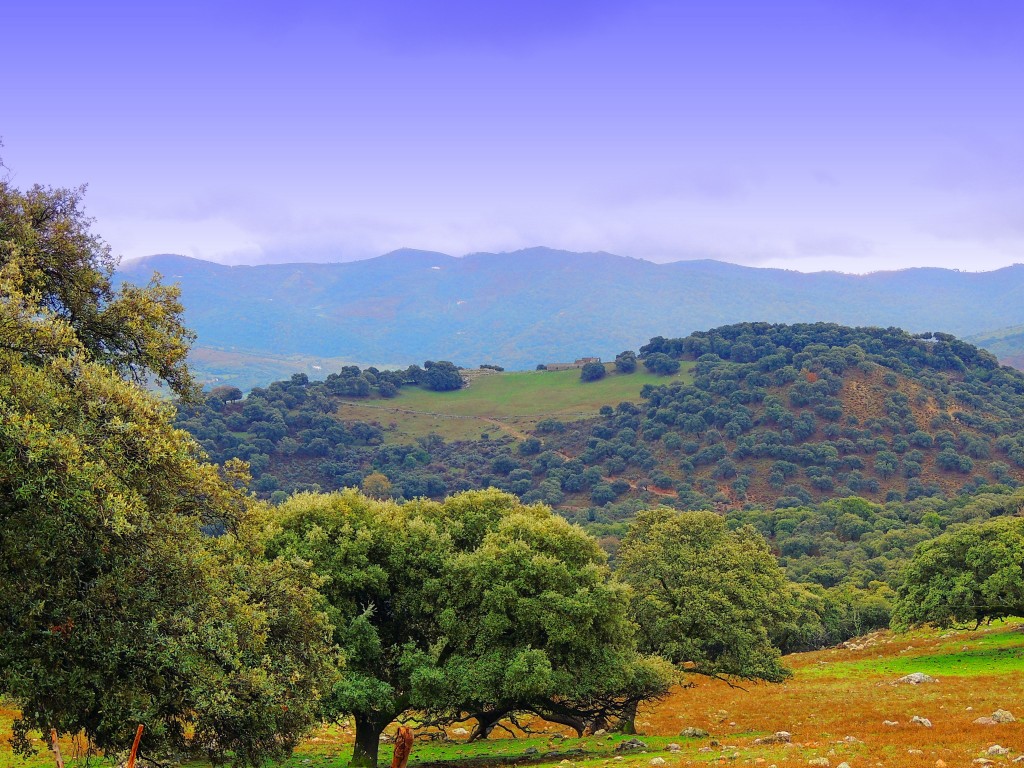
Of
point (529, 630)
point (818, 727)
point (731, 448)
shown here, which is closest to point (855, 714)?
point (818, 727)

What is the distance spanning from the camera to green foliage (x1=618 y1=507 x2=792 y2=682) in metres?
37.0

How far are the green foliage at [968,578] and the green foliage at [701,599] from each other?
1497 centimetres

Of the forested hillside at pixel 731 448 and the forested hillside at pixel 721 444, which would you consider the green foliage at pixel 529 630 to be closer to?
the forested hillside at pixel 731 448

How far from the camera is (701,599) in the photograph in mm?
37469

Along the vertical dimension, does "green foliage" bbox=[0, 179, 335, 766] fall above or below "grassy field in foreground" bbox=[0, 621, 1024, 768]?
above

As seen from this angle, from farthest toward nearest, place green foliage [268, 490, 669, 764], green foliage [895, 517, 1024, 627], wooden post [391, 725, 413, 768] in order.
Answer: green foliage [895, 517, 1024, 627]
green foliage [268, 490, 669, 764]
wooden post [391, 725, 413, 768]

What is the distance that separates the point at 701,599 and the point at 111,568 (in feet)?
94.4

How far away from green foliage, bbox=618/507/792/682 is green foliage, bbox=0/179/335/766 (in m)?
23.4

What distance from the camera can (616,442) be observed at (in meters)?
182

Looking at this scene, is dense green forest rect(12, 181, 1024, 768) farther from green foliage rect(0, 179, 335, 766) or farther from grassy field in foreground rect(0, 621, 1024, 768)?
grassy field in foreground rect(0, 621, 1024, 768)

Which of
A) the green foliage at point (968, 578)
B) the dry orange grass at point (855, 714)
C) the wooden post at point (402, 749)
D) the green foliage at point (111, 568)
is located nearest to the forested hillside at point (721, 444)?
the green foliage at point (968, 578)

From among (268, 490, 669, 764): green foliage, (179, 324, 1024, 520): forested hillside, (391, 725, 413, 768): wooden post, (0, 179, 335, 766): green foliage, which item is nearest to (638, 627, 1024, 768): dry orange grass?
(268, 490, 669, 764): green foliage

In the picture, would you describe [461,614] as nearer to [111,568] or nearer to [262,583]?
[262,583]

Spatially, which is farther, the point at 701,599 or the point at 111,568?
the point at 701,599
